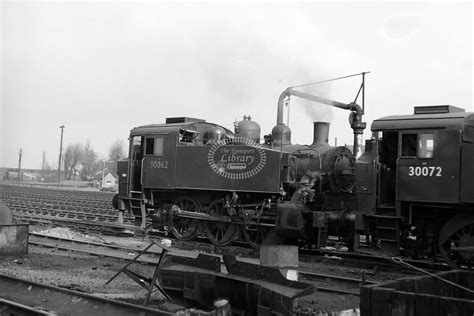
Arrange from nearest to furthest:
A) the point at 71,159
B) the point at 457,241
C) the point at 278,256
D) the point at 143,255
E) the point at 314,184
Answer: the point at 278,256, the point at 457,241, the point at 143,255, the point at 314,184, the point at 71,159

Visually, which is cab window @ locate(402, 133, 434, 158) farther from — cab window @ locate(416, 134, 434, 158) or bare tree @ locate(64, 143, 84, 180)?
bare tree @ locate(64, 143, 84, 180)

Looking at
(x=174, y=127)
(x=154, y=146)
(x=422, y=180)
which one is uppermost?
(x=174, y=127)

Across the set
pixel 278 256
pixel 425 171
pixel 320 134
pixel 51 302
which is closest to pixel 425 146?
pixel 425 171

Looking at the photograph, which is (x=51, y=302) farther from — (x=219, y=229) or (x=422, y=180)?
(x=219, y=229)

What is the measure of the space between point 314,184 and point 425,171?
3449mm

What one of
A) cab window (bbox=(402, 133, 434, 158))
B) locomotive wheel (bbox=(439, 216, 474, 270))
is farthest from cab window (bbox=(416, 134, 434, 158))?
locomotive wheel (bbox=(439, 216, 474, 270))

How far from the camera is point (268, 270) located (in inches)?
259

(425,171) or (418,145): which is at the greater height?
(418,145)

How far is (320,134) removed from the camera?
1446 cm

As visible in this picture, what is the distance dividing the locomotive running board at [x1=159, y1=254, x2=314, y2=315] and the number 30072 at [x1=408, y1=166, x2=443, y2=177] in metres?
5.11

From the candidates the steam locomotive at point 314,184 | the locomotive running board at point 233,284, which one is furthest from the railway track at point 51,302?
the steam locomotive at point 314,184

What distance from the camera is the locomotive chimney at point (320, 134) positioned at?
1436 centimetres

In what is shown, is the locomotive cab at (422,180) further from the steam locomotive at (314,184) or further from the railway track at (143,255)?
the railway track at (143,255)

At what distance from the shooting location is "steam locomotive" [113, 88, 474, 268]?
10250 mm
